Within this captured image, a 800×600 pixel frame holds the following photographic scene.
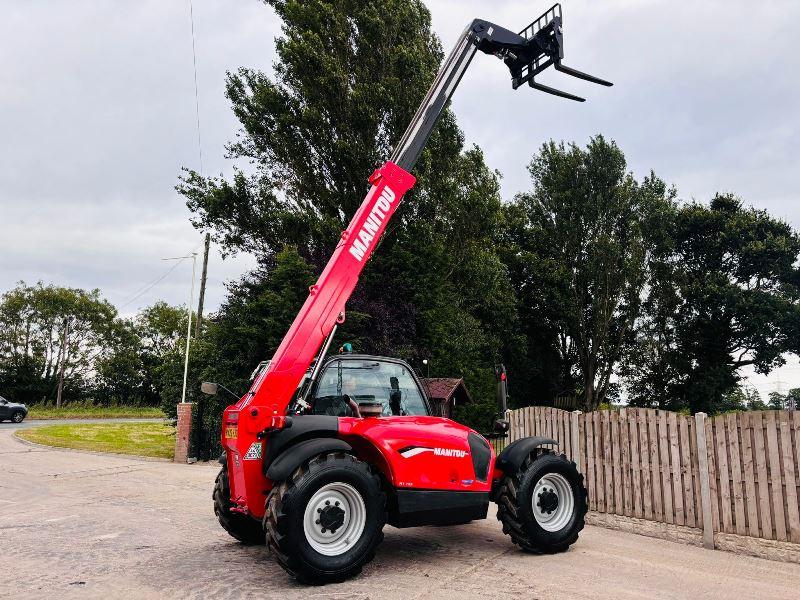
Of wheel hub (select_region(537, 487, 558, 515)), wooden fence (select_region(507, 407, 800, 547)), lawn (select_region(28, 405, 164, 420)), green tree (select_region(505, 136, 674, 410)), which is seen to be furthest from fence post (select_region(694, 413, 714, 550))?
lawn (select_region(28, 405, 164, 420))

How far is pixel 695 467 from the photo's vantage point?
708 cm

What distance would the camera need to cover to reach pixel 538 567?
559 centimetres

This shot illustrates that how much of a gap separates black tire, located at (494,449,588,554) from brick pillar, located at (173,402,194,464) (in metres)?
12.4

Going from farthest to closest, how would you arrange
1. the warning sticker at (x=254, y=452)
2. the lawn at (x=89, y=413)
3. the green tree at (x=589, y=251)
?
the lawn at (x=89, y=413) < the green tree at (x=589, y=251) < the warning sticker at (x=254, y=452)

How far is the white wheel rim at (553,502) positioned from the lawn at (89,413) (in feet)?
140

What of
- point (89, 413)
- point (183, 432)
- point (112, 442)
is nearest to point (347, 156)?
point (183, 432)

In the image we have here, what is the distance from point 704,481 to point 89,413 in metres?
48.2

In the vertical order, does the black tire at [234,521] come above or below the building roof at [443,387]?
below

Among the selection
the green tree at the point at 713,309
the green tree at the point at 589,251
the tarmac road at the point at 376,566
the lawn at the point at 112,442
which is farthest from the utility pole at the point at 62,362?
the tarmac road at the point at 376,566

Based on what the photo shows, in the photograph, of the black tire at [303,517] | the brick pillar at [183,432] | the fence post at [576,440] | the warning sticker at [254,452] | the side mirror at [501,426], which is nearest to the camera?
the black tire at [303,517]

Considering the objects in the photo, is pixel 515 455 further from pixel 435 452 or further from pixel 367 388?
pixel 367 388

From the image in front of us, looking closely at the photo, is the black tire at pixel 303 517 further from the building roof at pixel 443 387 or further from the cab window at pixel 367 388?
the building roof at pixel 443 387

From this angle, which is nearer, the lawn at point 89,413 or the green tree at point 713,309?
the green tree at point 713,309

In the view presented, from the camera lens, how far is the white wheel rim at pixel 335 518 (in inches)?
201
